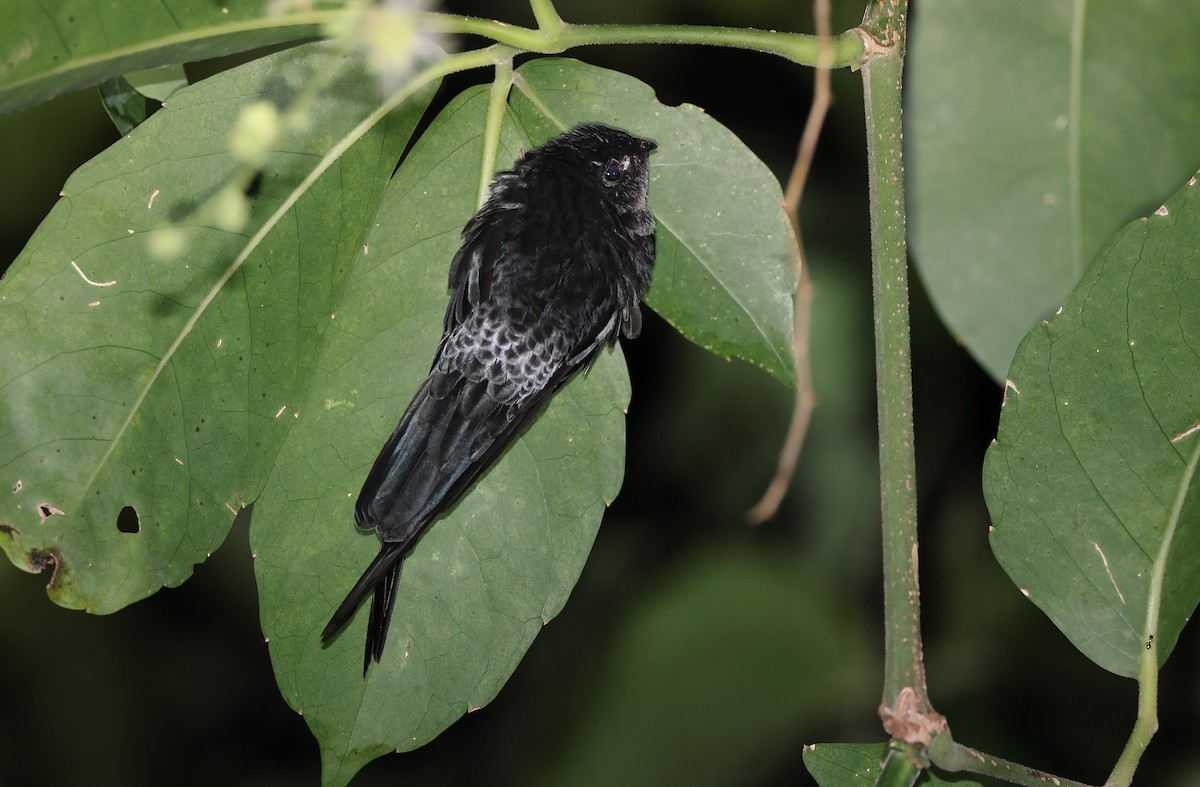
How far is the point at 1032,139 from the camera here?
1555mm

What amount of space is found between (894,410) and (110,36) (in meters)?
0.85

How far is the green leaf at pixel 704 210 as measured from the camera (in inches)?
48.9

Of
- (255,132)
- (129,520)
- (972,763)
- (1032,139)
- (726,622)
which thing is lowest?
(726,622)

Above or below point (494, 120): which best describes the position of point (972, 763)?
below

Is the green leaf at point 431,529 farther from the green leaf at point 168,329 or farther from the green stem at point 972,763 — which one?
the green stem at point 972,763

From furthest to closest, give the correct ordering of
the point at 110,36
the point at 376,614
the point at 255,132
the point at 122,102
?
the point at 122,102 → the point at 376,614 → the point at 255,132 → the point at 110,36

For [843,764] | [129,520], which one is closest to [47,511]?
[129,520]

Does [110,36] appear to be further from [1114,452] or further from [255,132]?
[1114,452]

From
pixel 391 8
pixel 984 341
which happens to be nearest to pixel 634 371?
pixel 984 341

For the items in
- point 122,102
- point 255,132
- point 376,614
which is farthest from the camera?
point 122,102

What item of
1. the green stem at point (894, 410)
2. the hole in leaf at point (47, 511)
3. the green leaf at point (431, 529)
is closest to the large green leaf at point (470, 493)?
the green leaf at point (431, 529)

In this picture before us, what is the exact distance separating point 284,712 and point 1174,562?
1.83 meters

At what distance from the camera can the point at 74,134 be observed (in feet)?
6.57

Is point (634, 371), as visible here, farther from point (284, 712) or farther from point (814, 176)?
point (284, 712)
